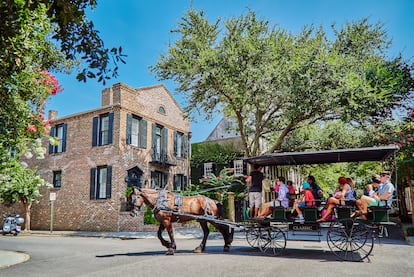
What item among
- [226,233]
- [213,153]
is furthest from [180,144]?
[226,233]

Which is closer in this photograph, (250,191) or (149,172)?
(250,191)

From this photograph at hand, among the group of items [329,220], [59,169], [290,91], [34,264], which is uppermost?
[290,91]

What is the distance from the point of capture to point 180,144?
28453 millimetres

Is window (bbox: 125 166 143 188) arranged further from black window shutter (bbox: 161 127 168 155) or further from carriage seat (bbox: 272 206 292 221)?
carriage seat (bbox: 272 206 292 221)

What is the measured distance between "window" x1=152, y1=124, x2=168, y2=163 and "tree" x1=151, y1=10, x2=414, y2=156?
249 inches

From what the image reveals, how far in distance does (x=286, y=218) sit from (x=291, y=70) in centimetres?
921

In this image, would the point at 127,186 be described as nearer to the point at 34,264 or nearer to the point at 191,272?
the point at 34,264

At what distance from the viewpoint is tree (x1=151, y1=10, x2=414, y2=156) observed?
1672 centimetres

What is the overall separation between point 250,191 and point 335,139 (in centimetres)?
1375

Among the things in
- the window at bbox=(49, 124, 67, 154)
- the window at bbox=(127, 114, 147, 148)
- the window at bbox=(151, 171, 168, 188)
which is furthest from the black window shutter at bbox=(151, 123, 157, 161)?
the window at bbox=(49, 124, 67, 154)

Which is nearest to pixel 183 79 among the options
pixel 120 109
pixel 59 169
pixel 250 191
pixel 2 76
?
pixel 120 109

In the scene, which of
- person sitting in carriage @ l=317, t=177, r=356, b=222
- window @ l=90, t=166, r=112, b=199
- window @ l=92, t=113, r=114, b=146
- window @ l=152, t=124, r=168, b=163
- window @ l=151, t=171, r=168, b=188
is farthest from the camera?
window @ l=152, t=124, r=168, b=163

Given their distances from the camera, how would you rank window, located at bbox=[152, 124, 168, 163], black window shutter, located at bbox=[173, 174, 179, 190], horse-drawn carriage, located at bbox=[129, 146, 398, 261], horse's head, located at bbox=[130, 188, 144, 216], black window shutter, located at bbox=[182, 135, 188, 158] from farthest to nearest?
black window shutter, located at bbox=[182, 135, 188, 158], black window shutter, located at bbox=[173, 174, 179, 190], window, located at bbox=[152, 124, 168, 163], horse's head, located at bbox=[130, 188, 144, 216], horse-drawn carriage, located at bbox=[129, 146, 398, 261]

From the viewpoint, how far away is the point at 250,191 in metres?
10.9
